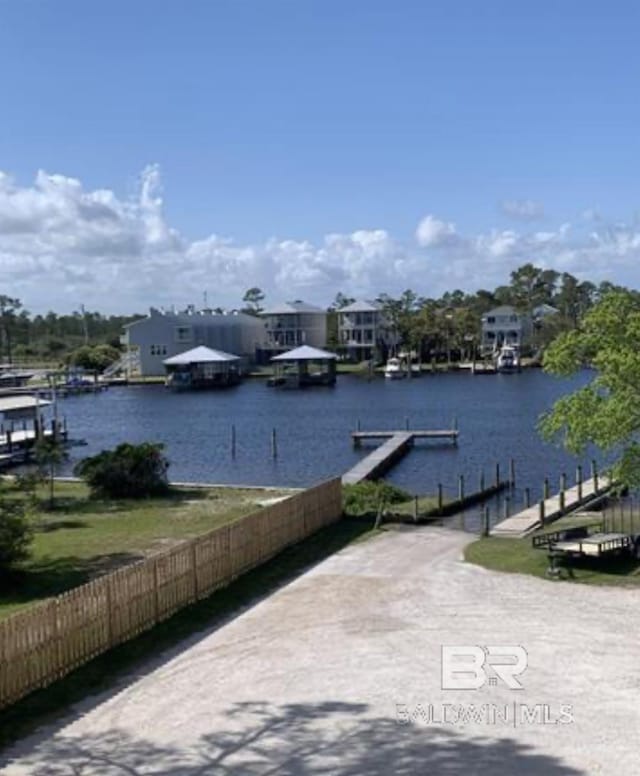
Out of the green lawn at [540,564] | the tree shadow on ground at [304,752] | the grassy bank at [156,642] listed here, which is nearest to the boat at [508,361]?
the green lawn at [540,564]

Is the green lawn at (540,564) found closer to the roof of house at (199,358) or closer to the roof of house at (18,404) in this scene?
the roof of house at (18,404)

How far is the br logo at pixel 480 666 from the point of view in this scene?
15.3 m

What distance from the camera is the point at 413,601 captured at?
67.6 feet

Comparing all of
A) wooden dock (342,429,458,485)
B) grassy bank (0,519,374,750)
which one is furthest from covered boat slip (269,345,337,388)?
grassy bank (0,519,374,750)

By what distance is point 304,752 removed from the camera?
12.6 metres

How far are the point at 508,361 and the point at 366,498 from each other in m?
122

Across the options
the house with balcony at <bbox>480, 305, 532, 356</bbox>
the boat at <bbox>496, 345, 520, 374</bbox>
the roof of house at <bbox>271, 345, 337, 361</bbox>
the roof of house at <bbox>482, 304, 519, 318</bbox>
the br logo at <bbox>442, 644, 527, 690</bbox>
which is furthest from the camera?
the roof of house at <bbox>482, 304, 519, 318</bbox>

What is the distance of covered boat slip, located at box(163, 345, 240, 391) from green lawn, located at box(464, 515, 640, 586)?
114 meters

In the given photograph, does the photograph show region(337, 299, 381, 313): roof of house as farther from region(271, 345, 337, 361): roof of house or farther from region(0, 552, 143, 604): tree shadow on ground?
region(0, 552, 143, 604): tree shadow on ground

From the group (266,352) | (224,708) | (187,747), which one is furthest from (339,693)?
(266,352)

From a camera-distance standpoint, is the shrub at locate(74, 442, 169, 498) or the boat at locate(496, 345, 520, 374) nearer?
the shrub at locate(74, 442, 169, 498)

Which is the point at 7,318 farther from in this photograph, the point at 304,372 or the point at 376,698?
the point at 376,698

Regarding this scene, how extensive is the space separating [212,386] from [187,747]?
12744cm

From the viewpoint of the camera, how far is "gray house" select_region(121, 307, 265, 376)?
503 feet
